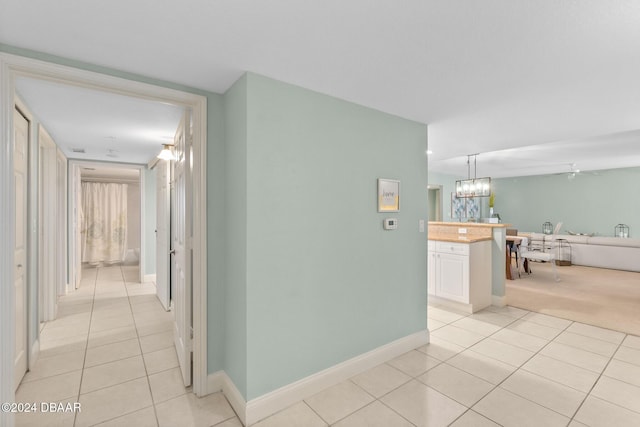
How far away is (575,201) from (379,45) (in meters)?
10.1

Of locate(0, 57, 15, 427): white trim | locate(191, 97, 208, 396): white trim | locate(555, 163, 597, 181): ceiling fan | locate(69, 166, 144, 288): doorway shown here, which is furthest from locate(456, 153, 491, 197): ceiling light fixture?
locate(69, 166, 144, 288): doorway

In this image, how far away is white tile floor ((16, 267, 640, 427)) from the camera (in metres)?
2.01

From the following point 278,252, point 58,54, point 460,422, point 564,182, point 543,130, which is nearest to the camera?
point 58,54

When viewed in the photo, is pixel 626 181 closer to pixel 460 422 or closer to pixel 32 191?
pixel 460 422

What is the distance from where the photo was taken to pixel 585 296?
15.7 feet

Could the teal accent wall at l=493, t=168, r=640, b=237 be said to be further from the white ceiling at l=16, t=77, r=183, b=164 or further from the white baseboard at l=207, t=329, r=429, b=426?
the white ceiling at l=16, t=77, r=183, b=164

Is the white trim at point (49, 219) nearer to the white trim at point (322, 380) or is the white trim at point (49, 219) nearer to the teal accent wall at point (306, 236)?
the teal accent wall at point (306, 236)

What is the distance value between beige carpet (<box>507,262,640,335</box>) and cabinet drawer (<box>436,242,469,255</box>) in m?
1.25

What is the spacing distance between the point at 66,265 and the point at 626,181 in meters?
12.7

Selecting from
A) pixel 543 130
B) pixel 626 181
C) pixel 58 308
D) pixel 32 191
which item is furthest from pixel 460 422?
pixel 626 181

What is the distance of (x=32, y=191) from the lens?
8.78ft

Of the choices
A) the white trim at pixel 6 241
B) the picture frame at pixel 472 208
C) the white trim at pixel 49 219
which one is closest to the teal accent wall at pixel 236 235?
the white trim at pixel 6 241

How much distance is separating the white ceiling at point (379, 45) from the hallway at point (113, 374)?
7.54 ft

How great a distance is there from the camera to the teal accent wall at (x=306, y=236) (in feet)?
6.67
